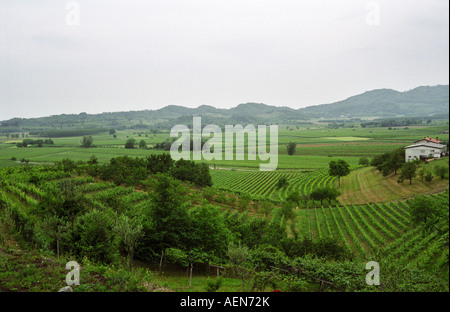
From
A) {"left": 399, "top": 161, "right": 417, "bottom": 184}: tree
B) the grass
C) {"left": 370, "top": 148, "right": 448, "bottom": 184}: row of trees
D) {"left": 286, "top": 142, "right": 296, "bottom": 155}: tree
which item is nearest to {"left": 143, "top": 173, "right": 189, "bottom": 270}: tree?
the grass

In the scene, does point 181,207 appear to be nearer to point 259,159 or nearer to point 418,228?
point 418,228

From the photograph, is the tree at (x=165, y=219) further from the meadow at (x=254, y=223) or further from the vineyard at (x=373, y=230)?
the vineyard at (x=373, y=230)

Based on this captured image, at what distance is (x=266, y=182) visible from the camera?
50.3 metres

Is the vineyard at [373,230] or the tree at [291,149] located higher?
the tree at [291,149]

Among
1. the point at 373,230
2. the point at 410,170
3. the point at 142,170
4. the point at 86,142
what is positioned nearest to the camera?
the point at 373,230

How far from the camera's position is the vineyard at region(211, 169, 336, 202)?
4164 cm

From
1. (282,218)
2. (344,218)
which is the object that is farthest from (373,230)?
(282,218)

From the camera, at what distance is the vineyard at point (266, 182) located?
137 ft

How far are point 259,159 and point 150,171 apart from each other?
48.3 meters

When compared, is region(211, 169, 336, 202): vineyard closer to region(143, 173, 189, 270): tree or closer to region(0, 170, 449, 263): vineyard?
region(0, 170, 449, 263): vineyard

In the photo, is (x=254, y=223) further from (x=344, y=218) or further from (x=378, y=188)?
(x=378, y=188)

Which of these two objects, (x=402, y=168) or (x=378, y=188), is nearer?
(x=402, y=168)

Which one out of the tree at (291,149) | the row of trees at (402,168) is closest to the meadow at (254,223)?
the row of trees at (402,168)

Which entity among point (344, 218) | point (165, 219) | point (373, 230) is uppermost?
point (165, 219)
